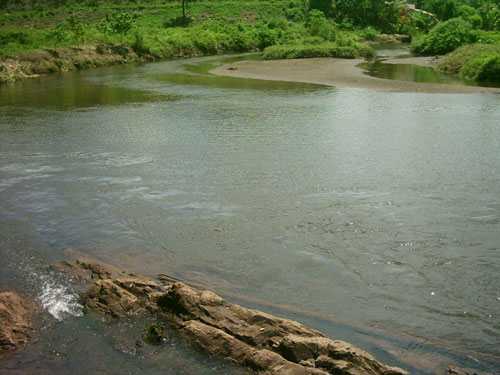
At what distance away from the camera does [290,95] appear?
28.8m

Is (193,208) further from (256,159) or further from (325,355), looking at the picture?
(325,355)

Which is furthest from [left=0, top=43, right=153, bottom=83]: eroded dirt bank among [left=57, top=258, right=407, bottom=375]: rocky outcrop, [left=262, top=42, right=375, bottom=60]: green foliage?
[left=57, top=258, right=407, bottom=375]: rocky outcrop

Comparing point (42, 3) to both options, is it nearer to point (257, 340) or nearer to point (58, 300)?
point (58, 300)

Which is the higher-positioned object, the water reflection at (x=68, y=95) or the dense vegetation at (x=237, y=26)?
the dense vegetation at (x=237, y=26)

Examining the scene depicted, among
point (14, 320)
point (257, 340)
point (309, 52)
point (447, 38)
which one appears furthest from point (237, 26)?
point (257, 340)

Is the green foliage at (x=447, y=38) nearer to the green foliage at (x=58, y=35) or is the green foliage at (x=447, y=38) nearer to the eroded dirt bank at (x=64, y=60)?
the eroded dirt bank at (x=64, y=60)

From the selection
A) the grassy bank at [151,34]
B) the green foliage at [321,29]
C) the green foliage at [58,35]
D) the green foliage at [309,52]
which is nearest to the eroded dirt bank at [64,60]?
the grassy bank at [151,34]

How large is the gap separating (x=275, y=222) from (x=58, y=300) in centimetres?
452

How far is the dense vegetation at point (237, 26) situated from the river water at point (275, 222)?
29868 millimetres

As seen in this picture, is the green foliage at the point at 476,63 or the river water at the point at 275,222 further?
the green foliage at the point at 476,63

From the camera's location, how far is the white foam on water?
7344 millimetres

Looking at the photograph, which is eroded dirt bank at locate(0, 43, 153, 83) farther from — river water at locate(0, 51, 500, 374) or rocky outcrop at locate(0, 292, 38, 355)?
rocky outcrop at locate(0, 292, 38, 355)

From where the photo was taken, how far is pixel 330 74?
39.1 meters

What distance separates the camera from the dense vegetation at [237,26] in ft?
171
